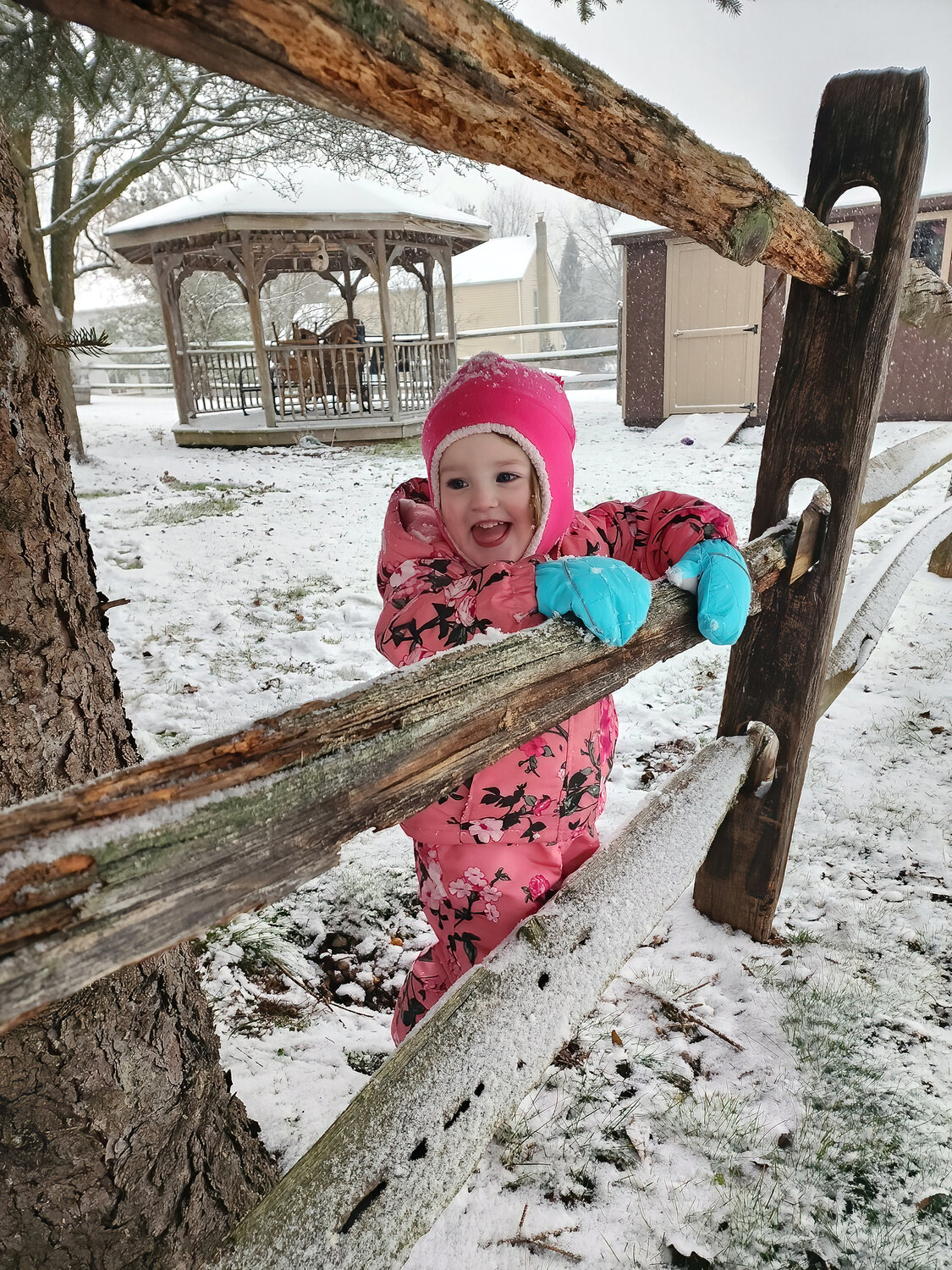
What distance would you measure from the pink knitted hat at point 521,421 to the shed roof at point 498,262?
3461 cm

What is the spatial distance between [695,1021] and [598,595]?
1.50 metres

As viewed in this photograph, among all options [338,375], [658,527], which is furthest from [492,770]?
[338,375]

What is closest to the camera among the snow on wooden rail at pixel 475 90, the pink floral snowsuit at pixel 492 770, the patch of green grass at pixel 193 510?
the snow on wooden rail at pixel 475 90

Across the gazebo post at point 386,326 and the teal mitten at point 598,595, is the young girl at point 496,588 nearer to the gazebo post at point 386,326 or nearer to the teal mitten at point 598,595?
the teal mitten at point 598,595

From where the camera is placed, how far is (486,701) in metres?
1.03

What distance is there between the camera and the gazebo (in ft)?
37.7

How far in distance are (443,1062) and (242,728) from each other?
0.74 m

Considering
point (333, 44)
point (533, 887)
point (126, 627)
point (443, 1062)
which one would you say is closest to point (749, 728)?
point (533, 887)

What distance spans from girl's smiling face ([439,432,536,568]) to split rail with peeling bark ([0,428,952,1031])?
45cm

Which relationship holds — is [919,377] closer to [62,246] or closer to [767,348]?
[767,348]

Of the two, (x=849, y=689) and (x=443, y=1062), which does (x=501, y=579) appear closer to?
(x=443, y=1062)

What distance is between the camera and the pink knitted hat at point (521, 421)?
1569 millimetres

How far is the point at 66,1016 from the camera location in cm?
114

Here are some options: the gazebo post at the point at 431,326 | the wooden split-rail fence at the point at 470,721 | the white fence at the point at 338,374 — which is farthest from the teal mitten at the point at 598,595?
the gazebo post at the point at 431,326
